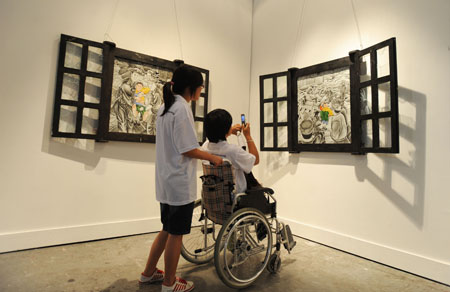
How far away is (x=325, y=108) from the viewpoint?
245 centimetres

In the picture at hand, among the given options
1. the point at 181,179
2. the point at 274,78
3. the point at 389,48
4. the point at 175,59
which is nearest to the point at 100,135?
the point at 175,59

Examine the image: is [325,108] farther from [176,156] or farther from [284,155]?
[176,156]

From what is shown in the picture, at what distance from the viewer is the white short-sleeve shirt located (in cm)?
131

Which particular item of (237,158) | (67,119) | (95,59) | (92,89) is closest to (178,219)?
(237,158)

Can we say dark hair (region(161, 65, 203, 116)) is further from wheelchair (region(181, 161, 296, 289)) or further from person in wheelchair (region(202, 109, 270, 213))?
wheelchair (region(181, 161, 296, 289))

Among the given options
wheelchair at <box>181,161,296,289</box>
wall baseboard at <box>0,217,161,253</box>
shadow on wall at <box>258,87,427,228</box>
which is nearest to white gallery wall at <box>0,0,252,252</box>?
wall baseboard at <box>0,217,161,253</box>

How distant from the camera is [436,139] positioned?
1.75m

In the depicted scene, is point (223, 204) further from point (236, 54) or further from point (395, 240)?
point (236, 54)

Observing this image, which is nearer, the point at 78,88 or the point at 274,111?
the point at 78,88

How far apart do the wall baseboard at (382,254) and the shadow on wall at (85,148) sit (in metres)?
1.85

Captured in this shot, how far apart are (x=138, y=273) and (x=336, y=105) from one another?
219cm

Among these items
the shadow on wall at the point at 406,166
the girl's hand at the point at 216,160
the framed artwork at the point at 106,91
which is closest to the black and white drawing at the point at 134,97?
the framed artwork at the point at 106,91

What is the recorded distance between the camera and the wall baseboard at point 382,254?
170cm

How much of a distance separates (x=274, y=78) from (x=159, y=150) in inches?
76.4
